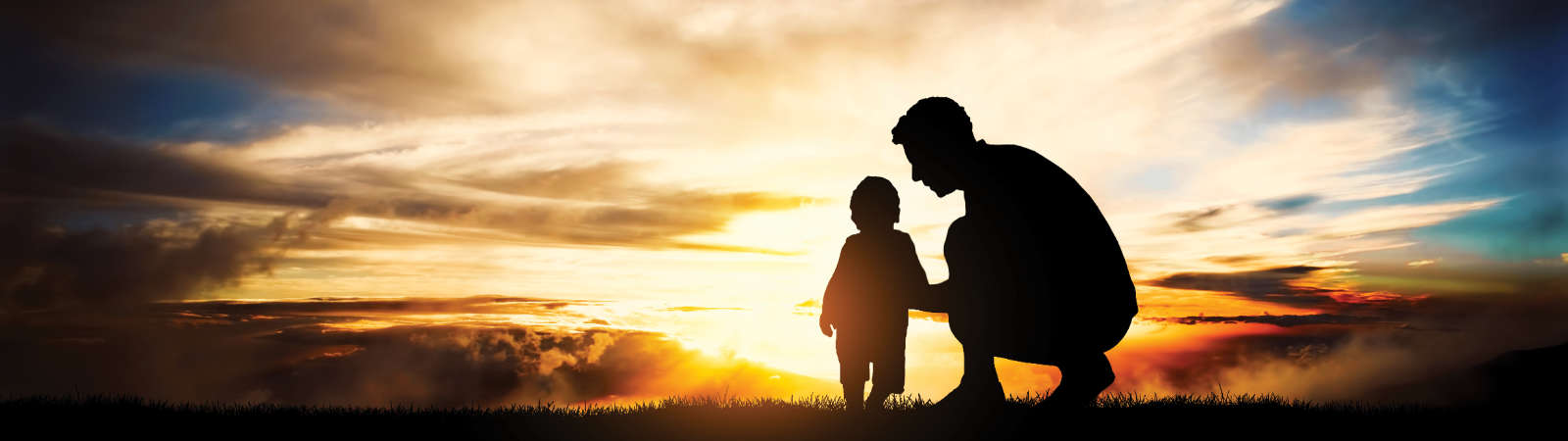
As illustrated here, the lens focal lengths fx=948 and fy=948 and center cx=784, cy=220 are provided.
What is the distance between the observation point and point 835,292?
9359 mm

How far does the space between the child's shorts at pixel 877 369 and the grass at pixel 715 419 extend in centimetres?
28

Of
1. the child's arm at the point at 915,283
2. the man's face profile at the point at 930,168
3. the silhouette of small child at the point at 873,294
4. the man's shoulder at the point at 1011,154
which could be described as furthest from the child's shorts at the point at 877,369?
the man's shoulder at the point at 1011,154

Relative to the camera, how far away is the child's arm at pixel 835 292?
923 cm

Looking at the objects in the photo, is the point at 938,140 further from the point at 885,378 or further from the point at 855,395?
the point at 855,395

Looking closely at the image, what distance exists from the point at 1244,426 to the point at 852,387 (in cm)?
350

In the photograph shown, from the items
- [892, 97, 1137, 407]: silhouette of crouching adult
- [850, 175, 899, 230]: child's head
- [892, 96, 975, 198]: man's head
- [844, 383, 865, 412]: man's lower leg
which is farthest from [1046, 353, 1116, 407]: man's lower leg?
[850, 175, 899, 230]: child's head

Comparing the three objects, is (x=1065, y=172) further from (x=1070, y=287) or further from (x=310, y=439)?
(x=310, y=439)

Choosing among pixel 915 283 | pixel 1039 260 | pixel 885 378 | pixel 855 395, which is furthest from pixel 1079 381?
pixel 855 395

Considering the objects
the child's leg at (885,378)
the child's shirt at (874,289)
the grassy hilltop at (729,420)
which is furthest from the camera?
the child's leg at (885,378)

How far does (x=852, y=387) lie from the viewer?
931 centimetres

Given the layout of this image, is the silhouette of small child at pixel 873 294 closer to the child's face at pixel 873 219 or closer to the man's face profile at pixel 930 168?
the child's face at pixel 873 219

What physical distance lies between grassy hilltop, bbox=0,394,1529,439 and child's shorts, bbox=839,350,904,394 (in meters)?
0.28

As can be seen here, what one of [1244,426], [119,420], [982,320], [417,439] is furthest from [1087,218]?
[119,420]

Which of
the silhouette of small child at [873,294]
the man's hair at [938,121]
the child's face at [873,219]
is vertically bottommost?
the silhouette of small child at [873,294]
